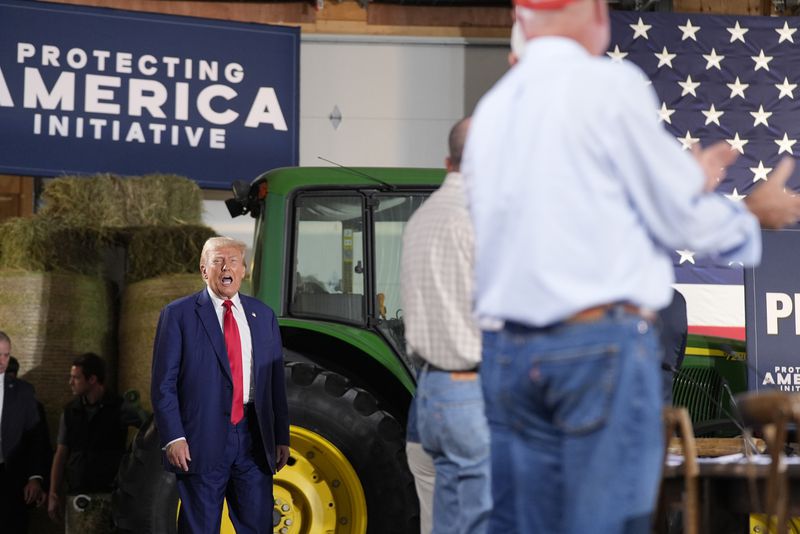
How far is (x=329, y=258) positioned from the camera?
5500 mm

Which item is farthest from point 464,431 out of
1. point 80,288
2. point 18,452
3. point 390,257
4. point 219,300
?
point 80,288

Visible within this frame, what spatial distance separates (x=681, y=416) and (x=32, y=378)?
5.64 metres

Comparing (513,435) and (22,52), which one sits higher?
(22,52)

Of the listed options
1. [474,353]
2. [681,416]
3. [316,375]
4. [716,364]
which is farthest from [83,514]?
[681,416]

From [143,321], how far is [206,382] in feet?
9.92

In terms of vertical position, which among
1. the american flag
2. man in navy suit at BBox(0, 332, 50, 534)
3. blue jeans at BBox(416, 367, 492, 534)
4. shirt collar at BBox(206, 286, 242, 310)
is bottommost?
man in navy suit at BBox(0, 332, 50, 534)

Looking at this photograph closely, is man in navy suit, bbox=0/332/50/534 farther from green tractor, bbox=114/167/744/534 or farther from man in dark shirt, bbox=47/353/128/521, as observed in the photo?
green tractor, bbox=114/167/744/534

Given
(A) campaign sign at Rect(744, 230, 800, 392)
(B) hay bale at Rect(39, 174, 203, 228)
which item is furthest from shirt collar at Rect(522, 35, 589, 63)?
(B) hay bale at Rect(39, 174, 203, 228)

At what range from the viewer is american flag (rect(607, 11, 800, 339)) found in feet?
29.6

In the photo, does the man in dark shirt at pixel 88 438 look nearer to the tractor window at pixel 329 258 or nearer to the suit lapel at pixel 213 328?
the tractor window at pixel 329 258

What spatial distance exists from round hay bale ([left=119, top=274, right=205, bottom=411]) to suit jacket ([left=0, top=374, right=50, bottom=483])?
2.22 feet

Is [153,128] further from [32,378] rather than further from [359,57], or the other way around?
[32,378]

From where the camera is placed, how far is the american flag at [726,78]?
29.6 feet

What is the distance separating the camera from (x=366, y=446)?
5.09 m
